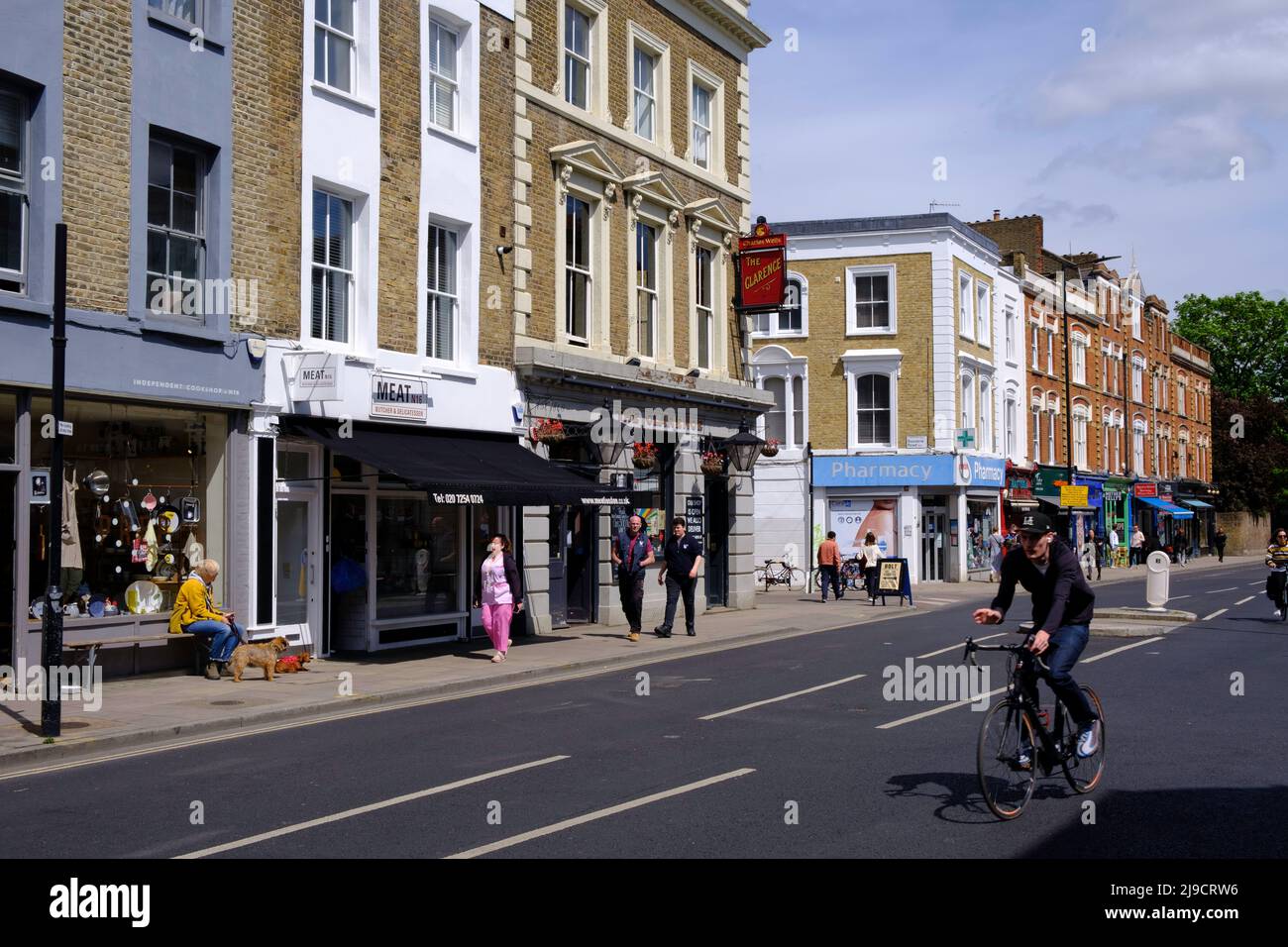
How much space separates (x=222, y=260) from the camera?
53.4 ft

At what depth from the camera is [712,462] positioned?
27.3 meters

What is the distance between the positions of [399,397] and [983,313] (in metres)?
31.8

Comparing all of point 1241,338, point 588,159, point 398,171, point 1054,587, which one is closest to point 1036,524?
point 1054,587

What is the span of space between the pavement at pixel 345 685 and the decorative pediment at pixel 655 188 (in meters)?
8.25

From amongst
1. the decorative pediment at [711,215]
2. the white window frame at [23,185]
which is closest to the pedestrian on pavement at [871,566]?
the decorative pediment at [711,215]

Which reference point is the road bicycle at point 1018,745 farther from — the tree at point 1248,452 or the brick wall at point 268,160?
the tree at point 1248,452

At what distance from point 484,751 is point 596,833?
3221 mm

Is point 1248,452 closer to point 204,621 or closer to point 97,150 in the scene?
point 204,621

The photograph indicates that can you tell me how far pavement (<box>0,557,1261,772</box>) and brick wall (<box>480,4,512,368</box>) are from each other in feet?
16.6

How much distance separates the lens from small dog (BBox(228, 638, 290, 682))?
15164mm

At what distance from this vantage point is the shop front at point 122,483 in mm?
14156
